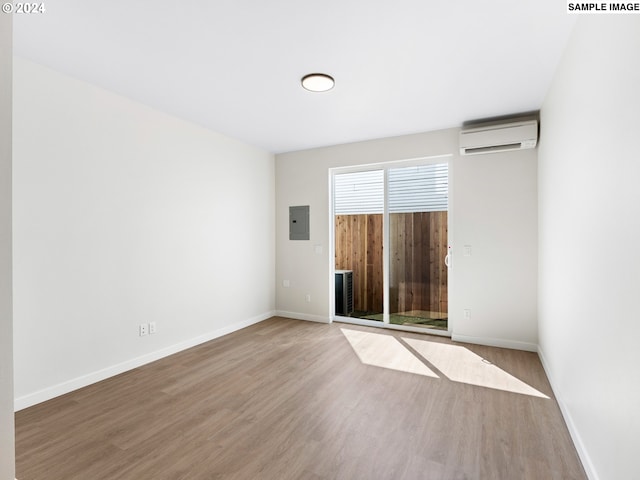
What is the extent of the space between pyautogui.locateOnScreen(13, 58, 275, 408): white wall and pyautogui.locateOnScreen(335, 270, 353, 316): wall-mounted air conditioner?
1570 millimetres

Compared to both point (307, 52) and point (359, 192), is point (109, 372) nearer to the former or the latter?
point (307, 52)

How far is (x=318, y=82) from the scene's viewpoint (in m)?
2.72

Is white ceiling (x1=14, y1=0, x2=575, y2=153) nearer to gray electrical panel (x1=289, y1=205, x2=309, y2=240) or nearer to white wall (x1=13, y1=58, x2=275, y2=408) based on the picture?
white wall (x1=13, y1=58, x2=275, y2=408)

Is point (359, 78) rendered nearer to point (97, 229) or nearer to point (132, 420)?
point (97, 229)

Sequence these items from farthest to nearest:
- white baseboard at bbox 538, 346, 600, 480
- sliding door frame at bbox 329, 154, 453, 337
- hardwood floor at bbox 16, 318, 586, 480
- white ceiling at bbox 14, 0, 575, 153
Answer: sliding door frame at bbox 329, 154, 453, 337, white ceiling at bbox 14, 0, 575, 153, hardwood floor at bbox 16, 318, 586, 480, white baseboard at bbox 538, 346, 600, 480

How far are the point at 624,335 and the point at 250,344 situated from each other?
3390 millimetres

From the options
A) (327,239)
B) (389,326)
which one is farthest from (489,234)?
(327,239)

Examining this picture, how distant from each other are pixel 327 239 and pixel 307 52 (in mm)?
2858

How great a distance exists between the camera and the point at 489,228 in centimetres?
375

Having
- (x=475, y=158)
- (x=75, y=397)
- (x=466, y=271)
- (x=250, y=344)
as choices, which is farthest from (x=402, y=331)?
(x=75, y=397)

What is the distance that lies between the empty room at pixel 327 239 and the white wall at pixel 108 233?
20 mm

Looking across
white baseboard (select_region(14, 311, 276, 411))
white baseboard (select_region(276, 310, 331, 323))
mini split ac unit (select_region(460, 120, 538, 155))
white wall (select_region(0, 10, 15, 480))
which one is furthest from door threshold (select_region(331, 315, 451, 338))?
white wall (select_region(0, 10, 15, 480))

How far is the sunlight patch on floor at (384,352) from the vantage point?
3.12 metres

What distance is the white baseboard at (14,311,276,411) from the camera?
2.42 m
